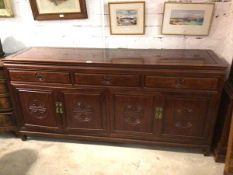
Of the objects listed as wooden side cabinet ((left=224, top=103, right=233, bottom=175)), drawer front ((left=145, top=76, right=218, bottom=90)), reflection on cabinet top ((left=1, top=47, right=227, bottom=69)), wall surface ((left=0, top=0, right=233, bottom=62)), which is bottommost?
wooden side cabinet ((left=224, top=103, right=233, bottom=175))

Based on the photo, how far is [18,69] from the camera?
6.50ft

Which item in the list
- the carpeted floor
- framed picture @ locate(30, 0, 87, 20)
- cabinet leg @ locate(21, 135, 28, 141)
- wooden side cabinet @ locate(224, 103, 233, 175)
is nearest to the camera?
wooden side cabinet @ locate(224, 103, 233, 175)

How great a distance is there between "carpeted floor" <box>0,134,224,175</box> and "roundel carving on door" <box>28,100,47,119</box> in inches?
13.2

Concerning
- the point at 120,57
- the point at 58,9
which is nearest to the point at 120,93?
the point at 120,57

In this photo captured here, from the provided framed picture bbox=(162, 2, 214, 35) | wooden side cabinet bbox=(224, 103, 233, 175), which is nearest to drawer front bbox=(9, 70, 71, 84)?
framed picture bbox=(162, 2, 214, 35)

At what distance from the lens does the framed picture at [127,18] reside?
2.08 meters

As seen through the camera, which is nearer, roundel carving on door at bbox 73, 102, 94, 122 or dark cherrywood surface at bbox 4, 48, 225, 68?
dark cherrywood surface at bbox 4, 48, 225, 68

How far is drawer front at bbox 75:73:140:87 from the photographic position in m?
1.85

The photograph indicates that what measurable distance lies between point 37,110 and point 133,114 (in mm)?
937

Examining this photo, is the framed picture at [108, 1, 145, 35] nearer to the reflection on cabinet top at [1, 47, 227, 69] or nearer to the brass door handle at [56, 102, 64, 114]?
the reflection on cabinet top at [1, 47, 227, 69]

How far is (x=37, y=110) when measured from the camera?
2.14 metres

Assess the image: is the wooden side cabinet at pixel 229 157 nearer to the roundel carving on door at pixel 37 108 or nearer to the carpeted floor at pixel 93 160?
the carpeted floor at pixel 93 160

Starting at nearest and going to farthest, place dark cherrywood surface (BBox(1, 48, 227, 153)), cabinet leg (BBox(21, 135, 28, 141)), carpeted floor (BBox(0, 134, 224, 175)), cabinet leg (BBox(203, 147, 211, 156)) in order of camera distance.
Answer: dark cherrywood surface (BBox(1, 48, 227, 153))
carpeted floor (BBox(0, 134, 224, 175))
cabinet leg (BBox(203, 147, 211, 156))
cabinet leg (BBox(21, 135, 28, 141))

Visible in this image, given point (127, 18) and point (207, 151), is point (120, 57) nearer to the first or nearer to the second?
point (127, 18)
